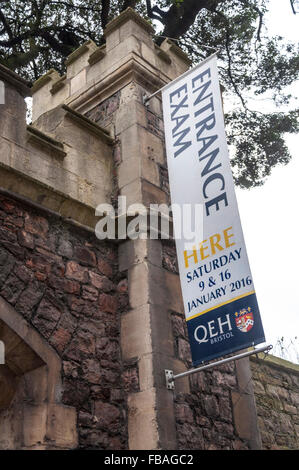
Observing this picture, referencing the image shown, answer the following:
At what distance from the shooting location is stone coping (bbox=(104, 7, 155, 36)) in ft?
19.8

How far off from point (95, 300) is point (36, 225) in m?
0.80

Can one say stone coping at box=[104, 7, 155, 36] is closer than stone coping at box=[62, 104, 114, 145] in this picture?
No

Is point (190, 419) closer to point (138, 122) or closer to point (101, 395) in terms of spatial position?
point (101, 395)

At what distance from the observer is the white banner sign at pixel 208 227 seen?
393cm

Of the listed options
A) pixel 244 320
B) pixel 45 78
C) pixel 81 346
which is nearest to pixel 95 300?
pixel 81 346

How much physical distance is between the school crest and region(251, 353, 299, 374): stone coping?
9.62 ft

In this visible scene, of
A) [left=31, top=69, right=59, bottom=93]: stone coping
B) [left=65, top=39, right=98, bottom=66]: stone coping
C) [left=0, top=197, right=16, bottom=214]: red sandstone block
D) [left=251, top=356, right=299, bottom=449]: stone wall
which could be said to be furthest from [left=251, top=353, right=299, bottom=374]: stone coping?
[left=31, top=69, right=59, bottom=93]: stone coping

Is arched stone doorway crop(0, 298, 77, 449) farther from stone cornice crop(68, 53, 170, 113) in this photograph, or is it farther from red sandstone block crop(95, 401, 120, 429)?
stone cornice crop(68, 53, 170, 113)

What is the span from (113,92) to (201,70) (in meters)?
1.10

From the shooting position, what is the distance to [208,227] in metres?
4.38

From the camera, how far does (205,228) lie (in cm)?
440

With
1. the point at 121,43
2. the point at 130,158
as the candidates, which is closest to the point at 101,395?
the point at 130,158

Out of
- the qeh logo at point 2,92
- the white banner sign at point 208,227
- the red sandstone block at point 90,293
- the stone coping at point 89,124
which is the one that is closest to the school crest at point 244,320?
the white banner sign at point 208,227

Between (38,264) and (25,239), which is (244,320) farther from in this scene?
(25,239)
